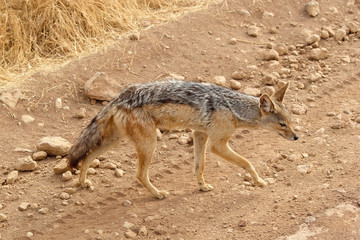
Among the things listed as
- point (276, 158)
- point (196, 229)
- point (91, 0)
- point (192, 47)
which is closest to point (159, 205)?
point (196, 229)

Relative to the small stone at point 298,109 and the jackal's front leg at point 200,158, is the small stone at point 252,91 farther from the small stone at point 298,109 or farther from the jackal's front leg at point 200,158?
the jackal's front leg at point 200,158

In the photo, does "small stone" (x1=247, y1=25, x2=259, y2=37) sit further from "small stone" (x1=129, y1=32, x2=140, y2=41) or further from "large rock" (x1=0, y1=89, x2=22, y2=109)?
"large rock" (x1=0, y1=89, x2=22, y2=109)

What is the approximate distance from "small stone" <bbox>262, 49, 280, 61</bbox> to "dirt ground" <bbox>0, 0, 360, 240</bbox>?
9cm

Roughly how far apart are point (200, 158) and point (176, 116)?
699 millimetres

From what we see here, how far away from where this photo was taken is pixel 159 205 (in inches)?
275

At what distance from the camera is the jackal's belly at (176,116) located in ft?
22.6

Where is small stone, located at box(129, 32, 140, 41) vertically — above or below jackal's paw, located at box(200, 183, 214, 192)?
above

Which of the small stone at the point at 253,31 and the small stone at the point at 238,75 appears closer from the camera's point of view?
the small stone at the point at 238,75

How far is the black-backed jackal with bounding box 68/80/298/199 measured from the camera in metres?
6.83

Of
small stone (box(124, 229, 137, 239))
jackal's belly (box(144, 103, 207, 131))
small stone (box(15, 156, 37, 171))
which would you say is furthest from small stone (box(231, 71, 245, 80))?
small stone (box(124, 229, 137, 239))

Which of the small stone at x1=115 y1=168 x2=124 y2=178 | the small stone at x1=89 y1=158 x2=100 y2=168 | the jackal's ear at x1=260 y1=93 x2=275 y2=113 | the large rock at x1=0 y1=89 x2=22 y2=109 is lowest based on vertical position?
the small stone at x1=115 y1=168 x2=124 y2=178

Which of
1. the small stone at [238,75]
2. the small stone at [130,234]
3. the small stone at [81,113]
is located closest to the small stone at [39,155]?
the small stone at [81,113]

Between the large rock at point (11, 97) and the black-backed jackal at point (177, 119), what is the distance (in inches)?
86.6

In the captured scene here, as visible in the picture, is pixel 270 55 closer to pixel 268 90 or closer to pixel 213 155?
pixel 268 90
